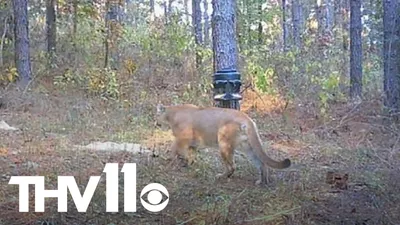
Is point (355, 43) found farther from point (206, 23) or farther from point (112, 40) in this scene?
point (206, 23)

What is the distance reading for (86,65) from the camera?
1056 cm

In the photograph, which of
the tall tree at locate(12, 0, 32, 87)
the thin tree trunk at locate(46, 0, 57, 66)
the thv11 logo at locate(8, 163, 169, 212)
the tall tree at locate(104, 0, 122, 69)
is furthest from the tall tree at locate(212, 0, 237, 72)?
the thin tree trunk at locate(46, 0, 57, 66)

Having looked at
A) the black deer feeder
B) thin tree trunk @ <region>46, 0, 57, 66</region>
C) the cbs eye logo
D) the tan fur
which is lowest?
the cbs eye logo

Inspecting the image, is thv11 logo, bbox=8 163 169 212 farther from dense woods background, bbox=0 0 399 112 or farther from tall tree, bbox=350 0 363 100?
tall tree, bbox=350 0 363 100

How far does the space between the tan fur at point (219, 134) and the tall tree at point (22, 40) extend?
5372 millimetres

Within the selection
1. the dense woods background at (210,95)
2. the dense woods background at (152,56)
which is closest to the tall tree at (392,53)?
the dense woods background at (210,95)

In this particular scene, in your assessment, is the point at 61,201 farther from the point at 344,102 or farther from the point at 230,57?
the point at 344,102

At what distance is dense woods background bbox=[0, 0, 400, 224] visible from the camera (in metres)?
3.53

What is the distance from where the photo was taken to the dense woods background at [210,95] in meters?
3.53

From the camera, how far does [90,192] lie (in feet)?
11.7

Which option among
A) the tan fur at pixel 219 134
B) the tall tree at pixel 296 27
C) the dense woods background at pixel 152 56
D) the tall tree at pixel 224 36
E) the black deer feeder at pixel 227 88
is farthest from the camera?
the tall tree at pixel 296 27

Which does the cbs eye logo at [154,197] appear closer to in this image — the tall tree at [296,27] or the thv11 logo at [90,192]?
the thv11 logo at [90,192]

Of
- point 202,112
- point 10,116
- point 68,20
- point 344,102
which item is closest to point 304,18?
point 68,20

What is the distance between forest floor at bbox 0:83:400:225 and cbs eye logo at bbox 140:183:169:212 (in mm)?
45
